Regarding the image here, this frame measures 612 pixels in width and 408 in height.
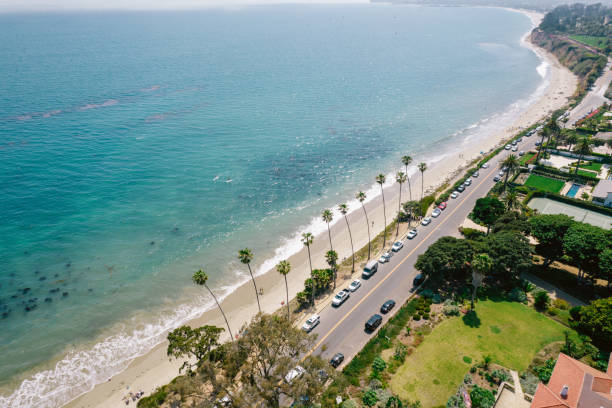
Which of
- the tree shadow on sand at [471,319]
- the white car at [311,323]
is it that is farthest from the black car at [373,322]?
the tree shadow on sand at [471,319]

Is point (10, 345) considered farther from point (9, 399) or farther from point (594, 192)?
point (594, 192)

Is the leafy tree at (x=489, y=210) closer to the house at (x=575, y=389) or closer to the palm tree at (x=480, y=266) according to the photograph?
the palm tree at (x=480, y=266)

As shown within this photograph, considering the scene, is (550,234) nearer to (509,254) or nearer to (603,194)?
(509,254)

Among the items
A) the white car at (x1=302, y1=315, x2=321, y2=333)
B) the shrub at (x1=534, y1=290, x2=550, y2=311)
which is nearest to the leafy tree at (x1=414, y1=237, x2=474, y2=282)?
the shrub at (x1=534, y1=290, x2=550, y2=311)

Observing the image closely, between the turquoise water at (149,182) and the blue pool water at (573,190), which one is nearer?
the turquoise water at (149,182)

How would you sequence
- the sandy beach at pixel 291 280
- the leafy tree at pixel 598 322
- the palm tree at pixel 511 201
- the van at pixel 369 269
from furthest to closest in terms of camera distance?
the palm tree at pixel 511 201, the van at pixel 369 269, the sandy beach at pixel 291 280, the leafy tree at pixel 598 322

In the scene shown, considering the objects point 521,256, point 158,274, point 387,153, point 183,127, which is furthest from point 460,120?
point 158,274

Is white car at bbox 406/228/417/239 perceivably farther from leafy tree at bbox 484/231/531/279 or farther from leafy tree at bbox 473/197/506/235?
leafy tree at bbox 484/231/531/279
